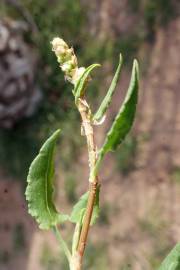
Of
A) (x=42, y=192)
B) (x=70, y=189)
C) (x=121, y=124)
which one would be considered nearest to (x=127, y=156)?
(x=70, y=189)

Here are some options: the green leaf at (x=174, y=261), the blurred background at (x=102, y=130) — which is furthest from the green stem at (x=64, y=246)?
the blurred background at (x=102, y=130)

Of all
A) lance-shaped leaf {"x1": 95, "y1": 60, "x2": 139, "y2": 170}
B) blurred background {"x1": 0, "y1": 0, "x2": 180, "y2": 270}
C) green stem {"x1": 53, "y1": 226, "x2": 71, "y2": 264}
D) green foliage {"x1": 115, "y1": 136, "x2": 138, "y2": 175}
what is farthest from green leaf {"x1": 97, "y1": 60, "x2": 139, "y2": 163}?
green foliage {"x1": 115, "y1": 136, "x2": 138, "y2": 175}

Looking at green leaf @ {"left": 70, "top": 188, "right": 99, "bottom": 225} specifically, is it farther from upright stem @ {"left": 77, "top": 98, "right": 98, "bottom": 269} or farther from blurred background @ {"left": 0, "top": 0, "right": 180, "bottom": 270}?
blurred background @ {"left": 0, "top": 0, "right": 180, "bottom": 270}

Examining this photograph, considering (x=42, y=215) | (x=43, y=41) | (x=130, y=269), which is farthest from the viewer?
(x=43, y=41)

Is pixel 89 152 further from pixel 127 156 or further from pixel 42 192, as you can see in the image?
pixel 127 156

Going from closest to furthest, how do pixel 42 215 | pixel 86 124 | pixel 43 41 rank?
pixel 86 124 < pixel 42 215 < pixel 43 41

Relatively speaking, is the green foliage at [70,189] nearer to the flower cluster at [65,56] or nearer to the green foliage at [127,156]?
the green foliage at [127,156]

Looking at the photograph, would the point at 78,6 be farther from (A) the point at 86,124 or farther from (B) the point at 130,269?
(A) the point at 86,124

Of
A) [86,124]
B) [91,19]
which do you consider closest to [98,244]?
[91,19]
